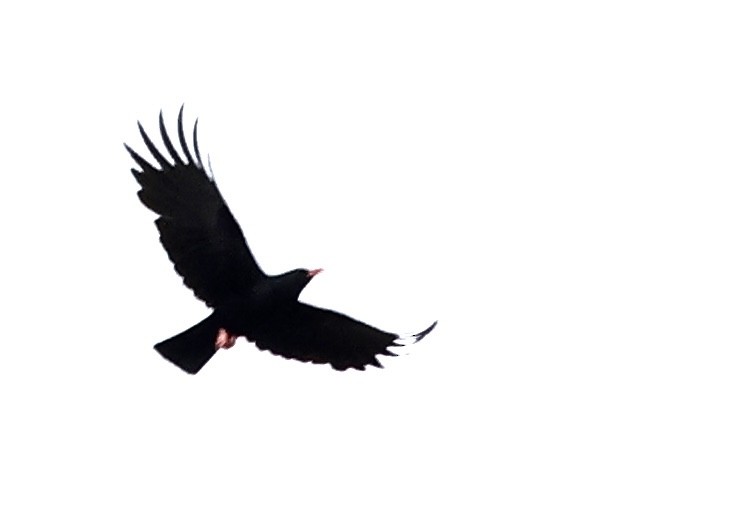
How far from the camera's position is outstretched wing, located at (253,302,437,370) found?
2714 centimetres

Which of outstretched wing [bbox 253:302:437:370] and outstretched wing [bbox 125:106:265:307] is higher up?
outstretched wing [bbox 125:106:265:307]

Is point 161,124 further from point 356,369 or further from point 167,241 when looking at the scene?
point 356,369

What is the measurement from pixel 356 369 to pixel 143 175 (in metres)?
2.76

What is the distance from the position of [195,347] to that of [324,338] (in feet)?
4.18

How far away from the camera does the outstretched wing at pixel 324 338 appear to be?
27141 millimetres

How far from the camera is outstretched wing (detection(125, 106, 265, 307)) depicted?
87.6ft

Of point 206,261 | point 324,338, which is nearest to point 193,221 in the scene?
point 206,261

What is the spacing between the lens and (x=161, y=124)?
26.8 metres

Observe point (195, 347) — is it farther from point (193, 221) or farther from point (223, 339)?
point (193, 221)

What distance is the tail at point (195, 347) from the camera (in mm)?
26844

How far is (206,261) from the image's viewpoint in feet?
87.8

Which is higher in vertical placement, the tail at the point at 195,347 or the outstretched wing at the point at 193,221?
the outstretched wing at the point at 193,221

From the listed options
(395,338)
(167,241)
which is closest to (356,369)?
(395,338)

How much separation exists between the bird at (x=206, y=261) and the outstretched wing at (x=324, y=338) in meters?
0.09
